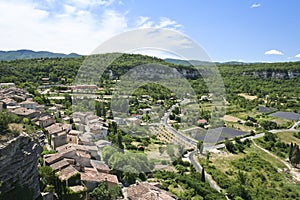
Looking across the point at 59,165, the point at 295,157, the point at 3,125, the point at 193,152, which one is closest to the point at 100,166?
the point at 59,165

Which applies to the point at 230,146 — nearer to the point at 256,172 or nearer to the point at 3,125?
the point at 256,172

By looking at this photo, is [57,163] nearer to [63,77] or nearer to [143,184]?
[143,184]

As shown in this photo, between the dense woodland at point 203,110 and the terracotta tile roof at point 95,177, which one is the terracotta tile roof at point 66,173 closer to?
the terracotta tile roof at point 95,177

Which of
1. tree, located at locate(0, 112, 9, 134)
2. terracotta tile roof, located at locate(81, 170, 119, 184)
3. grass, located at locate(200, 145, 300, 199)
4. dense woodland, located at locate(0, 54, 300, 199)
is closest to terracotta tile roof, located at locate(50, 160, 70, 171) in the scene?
terracotta tile roof, located at locate(81, 170, 119, 184)

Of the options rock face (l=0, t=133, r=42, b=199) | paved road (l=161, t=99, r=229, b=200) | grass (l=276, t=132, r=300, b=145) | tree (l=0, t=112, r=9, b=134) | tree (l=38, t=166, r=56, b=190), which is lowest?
grass (l=276, t=132, r=300, b=145)

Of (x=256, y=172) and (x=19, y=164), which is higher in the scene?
(x=19, y=164)

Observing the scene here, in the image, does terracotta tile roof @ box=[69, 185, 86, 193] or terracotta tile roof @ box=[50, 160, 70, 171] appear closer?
terracotta tile roof @ box=[69, 185, 86, 193]

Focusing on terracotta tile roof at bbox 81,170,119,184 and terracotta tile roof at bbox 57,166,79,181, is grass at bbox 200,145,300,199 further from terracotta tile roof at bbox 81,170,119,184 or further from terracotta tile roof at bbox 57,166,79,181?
terracotta tile roof at bbox 57,166,79,181

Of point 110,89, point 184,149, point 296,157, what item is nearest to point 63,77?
point 110,89

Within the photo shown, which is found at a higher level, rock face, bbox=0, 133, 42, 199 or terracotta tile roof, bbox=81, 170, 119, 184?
rock face, bbox=0, 133, 42, 199
